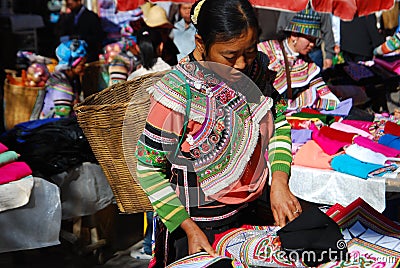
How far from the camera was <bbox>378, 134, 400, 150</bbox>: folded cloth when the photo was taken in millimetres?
3616

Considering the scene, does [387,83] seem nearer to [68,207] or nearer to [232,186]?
[68,207]

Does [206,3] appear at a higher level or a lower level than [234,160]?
higher

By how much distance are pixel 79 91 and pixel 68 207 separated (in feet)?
5.11

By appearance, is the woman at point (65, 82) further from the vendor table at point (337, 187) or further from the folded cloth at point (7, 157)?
the vendor table at point (337, 187)

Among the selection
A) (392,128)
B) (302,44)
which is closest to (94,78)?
(302,44)

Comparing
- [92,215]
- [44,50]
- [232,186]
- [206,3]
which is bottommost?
[44,50]

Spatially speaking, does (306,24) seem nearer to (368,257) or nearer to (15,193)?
(15,193)

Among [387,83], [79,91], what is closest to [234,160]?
[79,91]

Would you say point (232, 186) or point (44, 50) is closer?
point (232, 186)

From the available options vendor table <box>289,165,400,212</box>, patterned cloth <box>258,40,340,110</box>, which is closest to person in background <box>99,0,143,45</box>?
patterned cloth <box>258,40,340,110</box>

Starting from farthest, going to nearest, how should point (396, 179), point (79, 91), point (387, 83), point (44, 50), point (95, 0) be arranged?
1. point (44, 50)
2. point (95, 0)
3. point (387, 83)
4. point (79, 91)
5. point (396, 179)

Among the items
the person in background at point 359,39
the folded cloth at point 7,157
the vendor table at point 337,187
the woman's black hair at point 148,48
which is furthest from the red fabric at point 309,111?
the person in background at point 359,39

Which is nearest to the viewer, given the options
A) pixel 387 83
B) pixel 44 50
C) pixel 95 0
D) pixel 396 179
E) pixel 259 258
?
pixel 259 258

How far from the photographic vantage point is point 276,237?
6.81ft
